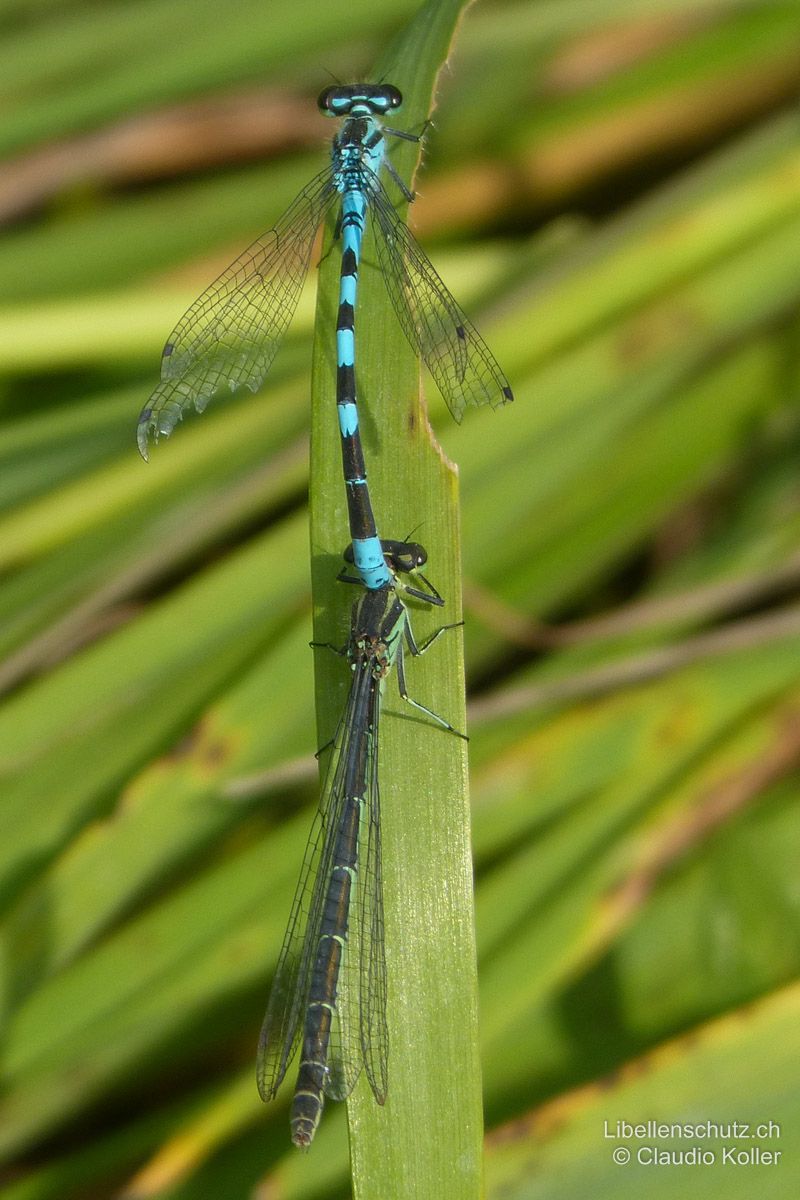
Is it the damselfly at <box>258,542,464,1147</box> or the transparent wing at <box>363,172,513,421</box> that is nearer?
the damselfly at <box>258,542,464,1147</box>

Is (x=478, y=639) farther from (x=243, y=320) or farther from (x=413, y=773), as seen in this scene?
(x=413, y=773)

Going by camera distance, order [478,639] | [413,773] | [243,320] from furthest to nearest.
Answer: [478,639] < [243,320] < [413,773]

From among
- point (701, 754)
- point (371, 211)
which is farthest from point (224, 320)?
point (701, 754)

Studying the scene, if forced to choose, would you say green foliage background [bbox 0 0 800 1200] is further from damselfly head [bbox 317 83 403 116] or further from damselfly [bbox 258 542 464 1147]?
damselfly head [bbox 317 83 403 116]

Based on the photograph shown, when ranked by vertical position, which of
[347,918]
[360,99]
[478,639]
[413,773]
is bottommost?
[347,918]

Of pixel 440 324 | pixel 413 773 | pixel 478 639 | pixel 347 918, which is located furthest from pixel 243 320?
pixel 347 918

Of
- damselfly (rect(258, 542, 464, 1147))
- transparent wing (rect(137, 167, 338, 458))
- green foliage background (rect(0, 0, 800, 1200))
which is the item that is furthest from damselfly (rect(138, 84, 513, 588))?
green foliage background (rect(0, 0, 800, 1200))

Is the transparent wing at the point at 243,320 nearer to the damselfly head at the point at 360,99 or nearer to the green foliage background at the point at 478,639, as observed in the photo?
the damselfly head at the point at 360,99
